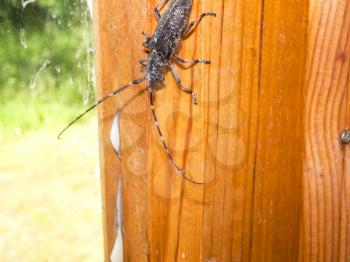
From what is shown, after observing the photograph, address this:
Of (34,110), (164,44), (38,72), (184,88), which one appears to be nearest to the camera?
(184,88)

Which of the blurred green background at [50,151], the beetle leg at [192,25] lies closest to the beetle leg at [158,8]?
the beetle leg at [192,25]

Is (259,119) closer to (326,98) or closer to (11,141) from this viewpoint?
(326,98)

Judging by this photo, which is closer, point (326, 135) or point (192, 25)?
point (192, 25)

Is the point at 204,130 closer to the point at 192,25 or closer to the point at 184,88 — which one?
the point at 184,88

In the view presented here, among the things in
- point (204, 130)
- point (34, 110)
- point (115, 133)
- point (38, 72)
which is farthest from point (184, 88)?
point (34, 110)

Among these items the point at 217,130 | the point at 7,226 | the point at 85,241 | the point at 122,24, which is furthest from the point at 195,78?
the point at 7,226

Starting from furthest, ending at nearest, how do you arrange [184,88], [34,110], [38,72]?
[34,110], [38,72], [184,88]

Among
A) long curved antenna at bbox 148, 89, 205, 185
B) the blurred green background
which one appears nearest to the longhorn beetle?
long curved antenna at bbox 148, 89, 205, 185

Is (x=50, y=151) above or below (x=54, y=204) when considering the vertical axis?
above

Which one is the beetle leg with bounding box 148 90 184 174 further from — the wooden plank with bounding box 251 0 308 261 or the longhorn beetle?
the wooden plank with bounding box 251 0 308 261
